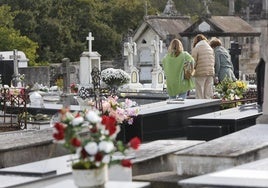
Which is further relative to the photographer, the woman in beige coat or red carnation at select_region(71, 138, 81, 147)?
the woman in beige coat

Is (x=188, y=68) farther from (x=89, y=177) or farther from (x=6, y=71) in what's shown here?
(x=6, y=71)

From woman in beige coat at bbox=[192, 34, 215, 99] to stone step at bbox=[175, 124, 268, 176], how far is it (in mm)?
7135

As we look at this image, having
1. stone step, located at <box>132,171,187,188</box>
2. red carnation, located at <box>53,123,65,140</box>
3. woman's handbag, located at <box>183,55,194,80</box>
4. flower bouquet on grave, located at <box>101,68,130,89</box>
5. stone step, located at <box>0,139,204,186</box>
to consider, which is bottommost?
stone step, located at <box>132,171,187,188</box>

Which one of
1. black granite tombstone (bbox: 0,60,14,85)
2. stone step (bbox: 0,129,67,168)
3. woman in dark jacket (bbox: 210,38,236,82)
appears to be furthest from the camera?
black granite tombstone (bbox: 0,60,14,85)

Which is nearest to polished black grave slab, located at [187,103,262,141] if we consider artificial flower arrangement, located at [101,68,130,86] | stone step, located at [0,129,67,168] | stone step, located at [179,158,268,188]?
stone step, located at [0,129,67,168]

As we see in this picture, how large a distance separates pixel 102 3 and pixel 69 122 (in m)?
48.1

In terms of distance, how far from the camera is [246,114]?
1141cm

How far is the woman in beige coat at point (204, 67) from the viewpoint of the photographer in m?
15.5

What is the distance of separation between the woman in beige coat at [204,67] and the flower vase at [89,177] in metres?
9.33

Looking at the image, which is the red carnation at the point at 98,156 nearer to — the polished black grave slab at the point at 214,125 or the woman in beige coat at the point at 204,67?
the polished black grave slab at the point at 214,125

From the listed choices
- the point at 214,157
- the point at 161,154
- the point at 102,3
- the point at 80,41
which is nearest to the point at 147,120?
the point at 161,154

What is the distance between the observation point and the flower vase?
6238mm

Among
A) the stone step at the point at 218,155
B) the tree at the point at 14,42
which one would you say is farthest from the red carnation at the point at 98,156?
the tree at the point at 14,42

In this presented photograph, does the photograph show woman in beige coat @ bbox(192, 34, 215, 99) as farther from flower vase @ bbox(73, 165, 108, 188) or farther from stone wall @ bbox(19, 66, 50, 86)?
stone wall @ bbox(19, 66, 50, 86)
